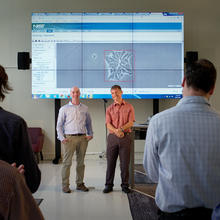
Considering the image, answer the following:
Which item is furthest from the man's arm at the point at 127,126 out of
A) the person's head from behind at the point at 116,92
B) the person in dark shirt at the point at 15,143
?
the person in dark shirt at the point at 15,143

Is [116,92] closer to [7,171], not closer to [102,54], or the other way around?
[102,54]

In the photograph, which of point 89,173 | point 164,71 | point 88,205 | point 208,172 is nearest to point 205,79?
point 208,172

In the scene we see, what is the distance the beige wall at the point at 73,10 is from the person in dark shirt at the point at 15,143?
4959 millimetres

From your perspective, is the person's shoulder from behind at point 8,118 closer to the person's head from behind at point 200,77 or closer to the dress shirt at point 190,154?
the dress shirt at point 190,154

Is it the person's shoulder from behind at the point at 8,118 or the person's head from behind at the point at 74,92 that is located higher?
the person's head from behind at the point at 74,92

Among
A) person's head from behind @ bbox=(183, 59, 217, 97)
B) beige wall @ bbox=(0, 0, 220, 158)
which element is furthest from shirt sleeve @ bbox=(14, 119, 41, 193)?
beige wall @ bbox=(0, 0, 220, 158)

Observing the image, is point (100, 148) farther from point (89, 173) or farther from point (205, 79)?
point (205, 79)

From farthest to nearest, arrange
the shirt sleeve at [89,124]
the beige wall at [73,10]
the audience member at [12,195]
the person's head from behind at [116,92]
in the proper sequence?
the beige wall at [73,10]
the shirt sleeve at [89,124]
the person's head from behind at [116,92]
the audience member at [12,195]

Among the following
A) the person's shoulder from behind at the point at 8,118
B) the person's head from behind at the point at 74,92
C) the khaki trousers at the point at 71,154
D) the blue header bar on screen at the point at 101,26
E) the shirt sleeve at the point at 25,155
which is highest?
the blue header bar on screen at the point at 101,26

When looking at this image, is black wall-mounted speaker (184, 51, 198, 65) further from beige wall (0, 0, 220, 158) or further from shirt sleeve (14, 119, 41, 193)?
shirt sleeve (14, 119, 41, 193)

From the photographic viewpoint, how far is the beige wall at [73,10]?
21.3ft

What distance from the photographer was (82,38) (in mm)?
6082

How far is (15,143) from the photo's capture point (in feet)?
5.26

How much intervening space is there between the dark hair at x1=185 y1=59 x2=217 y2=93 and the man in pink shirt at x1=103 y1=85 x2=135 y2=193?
2705 mm
